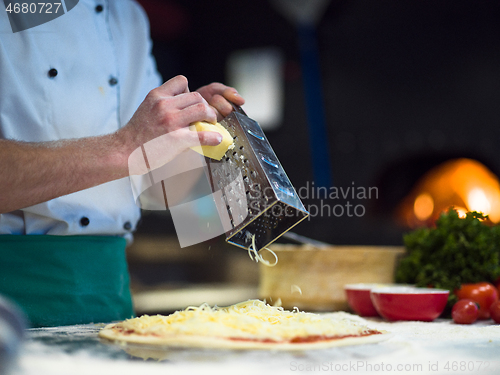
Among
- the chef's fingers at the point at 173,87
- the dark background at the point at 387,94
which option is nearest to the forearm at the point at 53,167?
the chef's fingers at the point at 173,87

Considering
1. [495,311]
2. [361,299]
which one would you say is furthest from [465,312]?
[361,299]

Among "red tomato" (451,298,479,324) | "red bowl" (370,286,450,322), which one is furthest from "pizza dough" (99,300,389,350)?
"red tomato" (451,298,479,324)

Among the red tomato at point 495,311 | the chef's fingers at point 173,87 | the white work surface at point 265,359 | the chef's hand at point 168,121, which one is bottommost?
the red tomato at point 495,311

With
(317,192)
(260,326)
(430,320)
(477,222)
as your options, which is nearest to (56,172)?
(260,326)

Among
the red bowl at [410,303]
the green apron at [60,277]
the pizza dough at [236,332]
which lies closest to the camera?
the pizza dough at [236,332]

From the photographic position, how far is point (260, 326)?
91 centimetres

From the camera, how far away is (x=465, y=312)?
1.25 m

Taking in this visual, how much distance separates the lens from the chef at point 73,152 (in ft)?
3.21

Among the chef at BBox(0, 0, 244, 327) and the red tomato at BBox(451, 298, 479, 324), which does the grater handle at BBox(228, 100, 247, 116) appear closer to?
the chef at BBox(0, 0, 244, 327)

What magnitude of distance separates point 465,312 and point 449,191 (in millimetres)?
2469

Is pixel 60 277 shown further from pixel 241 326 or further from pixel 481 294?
pixel 481 294

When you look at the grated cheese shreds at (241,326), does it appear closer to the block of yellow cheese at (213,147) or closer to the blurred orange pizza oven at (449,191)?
the block of yellow cheese at (213,147)

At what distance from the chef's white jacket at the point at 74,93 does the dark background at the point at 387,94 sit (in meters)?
2.30

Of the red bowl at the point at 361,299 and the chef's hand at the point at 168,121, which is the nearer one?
the chef's hand at the point at 168,121
